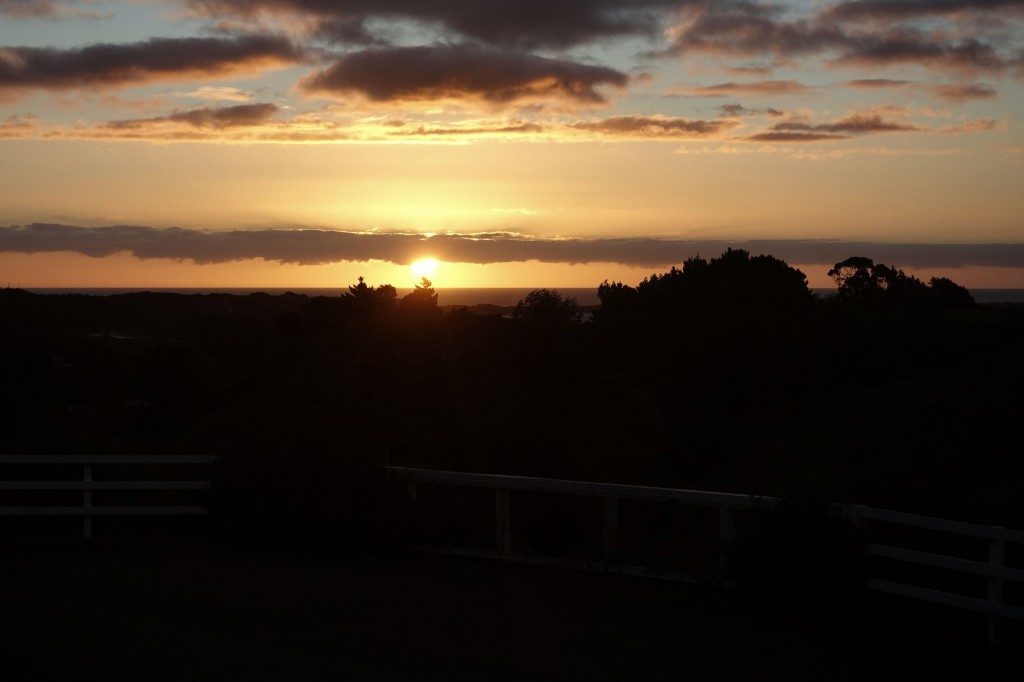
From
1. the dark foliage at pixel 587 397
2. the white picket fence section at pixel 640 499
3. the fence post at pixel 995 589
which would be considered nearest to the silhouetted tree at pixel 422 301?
the dark foliage at pixel 587 397

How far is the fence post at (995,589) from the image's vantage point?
866 cm

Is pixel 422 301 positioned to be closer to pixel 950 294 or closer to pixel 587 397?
pixel 587 397

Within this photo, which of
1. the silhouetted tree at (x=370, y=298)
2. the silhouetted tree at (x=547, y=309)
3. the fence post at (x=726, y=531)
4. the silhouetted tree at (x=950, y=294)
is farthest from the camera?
the silhouetted tree at (x=950, y=294)

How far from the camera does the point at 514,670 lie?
25.3 feet

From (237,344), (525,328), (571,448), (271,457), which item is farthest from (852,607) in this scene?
(237,344)

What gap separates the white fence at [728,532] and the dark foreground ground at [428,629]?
0.26 metres

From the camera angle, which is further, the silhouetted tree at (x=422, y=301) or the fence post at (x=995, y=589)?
the silhouetted tree at (x=422, y=301)

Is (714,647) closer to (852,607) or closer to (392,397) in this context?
(852,607)

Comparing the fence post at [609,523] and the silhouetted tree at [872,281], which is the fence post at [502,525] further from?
the silhouetted tree at [872,281]

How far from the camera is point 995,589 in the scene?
8680 millimetres

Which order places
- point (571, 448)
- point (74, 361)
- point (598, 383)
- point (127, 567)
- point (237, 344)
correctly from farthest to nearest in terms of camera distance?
point (237, 344)
point (74, 361)
point (598, 383)
point (571, 448)
point (127, 567)

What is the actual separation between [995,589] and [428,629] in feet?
14.9

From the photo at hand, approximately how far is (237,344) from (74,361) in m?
12.3

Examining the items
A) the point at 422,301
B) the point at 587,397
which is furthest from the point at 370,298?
the point at 587,397
